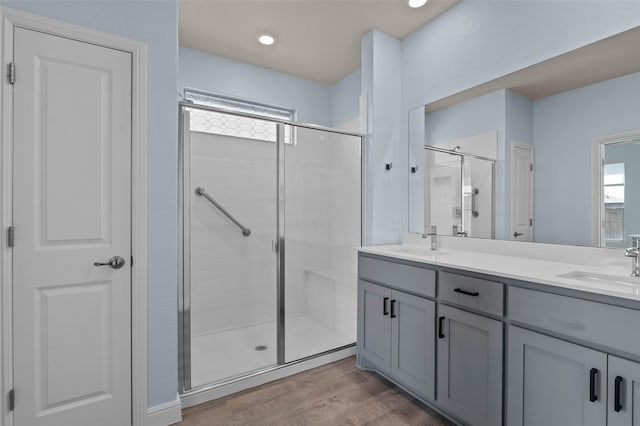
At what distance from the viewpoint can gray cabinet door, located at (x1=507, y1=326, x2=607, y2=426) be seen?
116 cm

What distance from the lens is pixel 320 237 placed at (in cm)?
279

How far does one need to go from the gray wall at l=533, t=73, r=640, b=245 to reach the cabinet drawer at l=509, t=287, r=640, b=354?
64 centimetres

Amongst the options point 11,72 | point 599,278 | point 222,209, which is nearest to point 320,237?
point 222,209

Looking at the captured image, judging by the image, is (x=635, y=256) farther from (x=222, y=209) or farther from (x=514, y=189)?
(x=222, y=209)

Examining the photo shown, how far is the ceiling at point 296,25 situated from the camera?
7.78 ft

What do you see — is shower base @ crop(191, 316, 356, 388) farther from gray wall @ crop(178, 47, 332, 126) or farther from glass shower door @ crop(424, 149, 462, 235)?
gray wall @ crop(178, 47, 332, 126)

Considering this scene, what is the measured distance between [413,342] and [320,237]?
1198 millimetres

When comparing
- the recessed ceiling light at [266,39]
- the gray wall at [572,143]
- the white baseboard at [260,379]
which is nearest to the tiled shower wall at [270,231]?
the white baseboard at [260,379]

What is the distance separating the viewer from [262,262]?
259 cm

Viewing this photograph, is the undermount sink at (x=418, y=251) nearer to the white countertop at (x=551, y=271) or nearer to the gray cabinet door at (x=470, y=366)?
the white countertop at (x=551, y=271)

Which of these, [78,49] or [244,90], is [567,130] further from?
[244,90]

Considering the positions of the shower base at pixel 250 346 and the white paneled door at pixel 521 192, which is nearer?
the white paneled door at pixel 521 192

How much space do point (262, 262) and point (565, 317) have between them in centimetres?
198

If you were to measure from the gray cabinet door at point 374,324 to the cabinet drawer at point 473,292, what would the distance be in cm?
46
